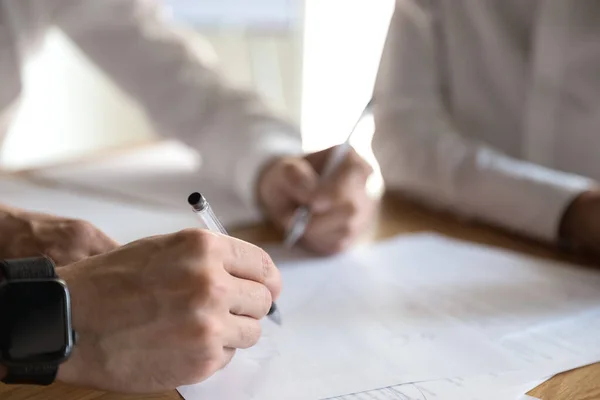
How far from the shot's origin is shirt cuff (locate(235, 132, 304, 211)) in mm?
866

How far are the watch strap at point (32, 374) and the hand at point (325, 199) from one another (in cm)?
38

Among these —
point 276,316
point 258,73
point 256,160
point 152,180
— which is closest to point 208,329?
point 276,316

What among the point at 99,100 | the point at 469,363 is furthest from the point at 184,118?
the point at 99,100

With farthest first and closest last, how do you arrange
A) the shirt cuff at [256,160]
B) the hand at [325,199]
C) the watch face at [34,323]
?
the shirt cuff at [256,160]
the hand at [325,199]
the watch face at [34,323]

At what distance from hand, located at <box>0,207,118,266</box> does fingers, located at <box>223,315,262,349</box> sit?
144 millimetres

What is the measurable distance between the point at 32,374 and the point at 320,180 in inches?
17.1

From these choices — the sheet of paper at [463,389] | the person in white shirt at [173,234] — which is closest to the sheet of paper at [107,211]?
the person in white shirt at [173,234]

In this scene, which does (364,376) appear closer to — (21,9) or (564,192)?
(564,192)

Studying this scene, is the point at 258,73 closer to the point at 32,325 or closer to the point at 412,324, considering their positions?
the point at 412,324

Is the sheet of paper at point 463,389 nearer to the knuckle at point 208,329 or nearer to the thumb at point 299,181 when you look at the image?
the knuckle at point 208,329

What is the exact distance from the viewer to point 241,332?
464 mm

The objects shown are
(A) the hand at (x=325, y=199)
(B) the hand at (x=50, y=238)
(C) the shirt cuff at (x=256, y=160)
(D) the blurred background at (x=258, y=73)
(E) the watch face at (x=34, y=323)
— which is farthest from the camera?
(D) the blurred background at (x=258, y=73)

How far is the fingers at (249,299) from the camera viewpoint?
0.46 metres

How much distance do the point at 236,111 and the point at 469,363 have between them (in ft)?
1.96
